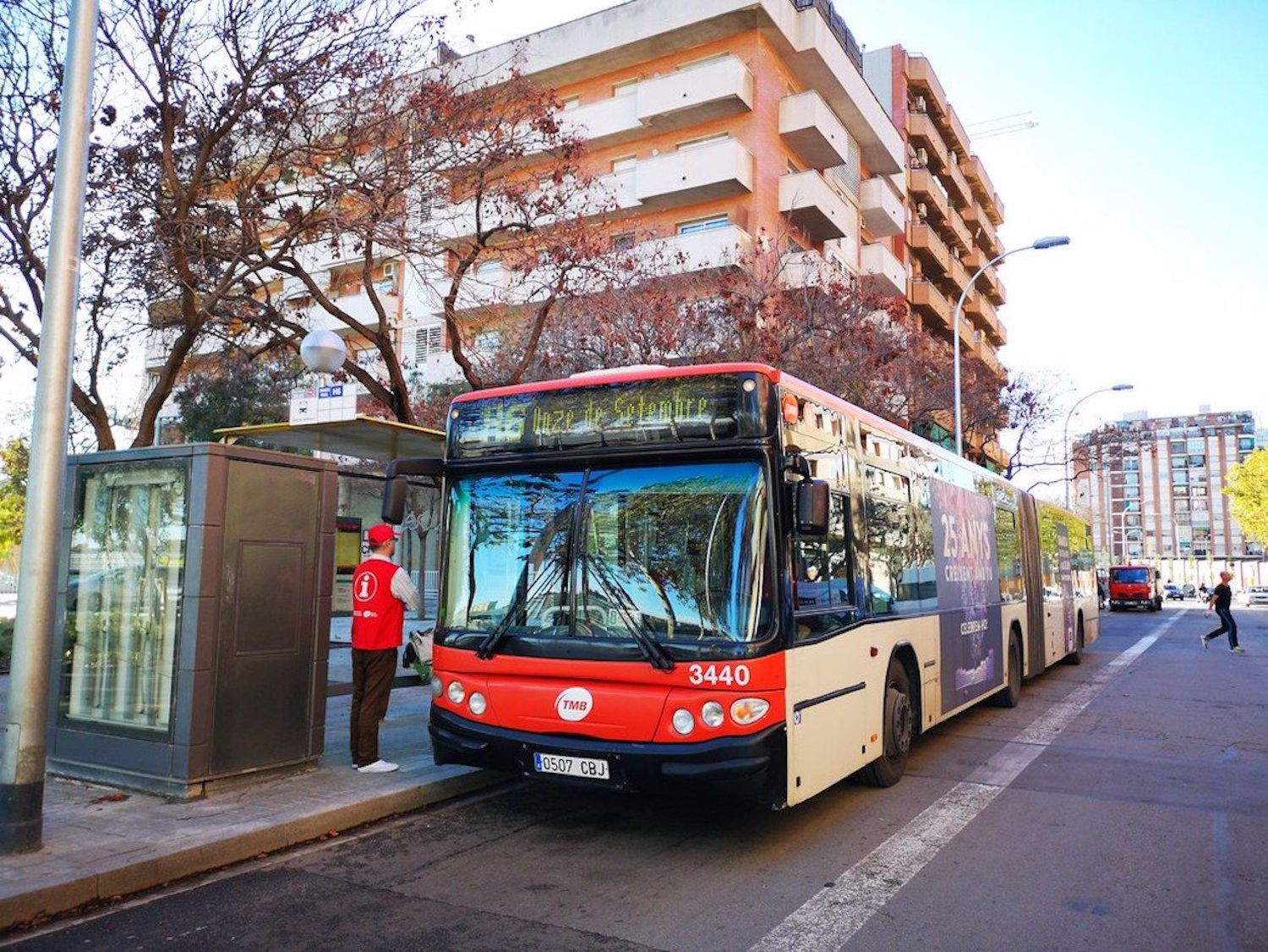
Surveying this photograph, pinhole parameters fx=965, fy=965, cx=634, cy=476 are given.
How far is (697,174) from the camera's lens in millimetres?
27625

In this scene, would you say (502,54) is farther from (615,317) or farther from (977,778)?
(977,778)

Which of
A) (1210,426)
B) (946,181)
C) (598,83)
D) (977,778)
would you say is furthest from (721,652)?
(1210,426)

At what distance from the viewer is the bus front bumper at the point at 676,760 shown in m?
5.33

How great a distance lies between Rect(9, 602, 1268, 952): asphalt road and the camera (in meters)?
4.44

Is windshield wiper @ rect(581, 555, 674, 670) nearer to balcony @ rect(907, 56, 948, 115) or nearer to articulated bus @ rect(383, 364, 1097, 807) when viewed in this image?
articulated bus @ rect(383, 364, 1097, 807)

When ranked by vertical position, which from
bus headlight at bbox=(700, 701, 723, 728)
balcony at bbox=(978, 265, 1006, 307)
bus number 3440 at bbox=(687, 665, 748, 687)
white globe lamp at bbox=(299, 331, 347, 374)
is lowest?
bus headlight at bbox=(700, 701, 723, 728)

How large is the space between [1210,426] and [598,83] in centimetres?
14768

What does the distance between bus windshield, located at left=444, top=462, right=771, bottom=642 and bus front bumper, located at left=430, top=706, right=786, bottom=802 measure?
0.60 m

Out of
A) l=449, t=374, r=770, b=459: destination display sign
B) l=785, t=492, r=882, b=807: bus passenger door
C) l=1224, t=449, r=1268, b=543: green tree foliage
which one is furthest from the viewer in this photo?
l=1224, t=449, r=1268, b=543: green tree foliage

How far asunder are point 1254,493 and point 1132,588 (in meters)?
33.2

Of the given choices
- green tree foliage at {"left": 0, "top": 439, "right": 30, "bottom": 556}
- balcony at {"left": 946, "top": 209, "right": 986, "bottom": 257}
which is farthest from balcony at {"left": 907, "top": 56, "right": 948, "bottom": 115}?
green tree foliage at {"left": 0, "top": 439, "right": 30, "bottom": 556}

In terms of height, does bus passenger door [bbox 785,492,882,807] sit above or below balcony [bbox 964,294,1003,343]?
below

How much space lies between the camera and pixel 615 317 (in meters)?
19.2

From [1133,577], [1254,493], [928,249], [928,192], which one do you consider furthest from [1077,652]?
[1254,493]
